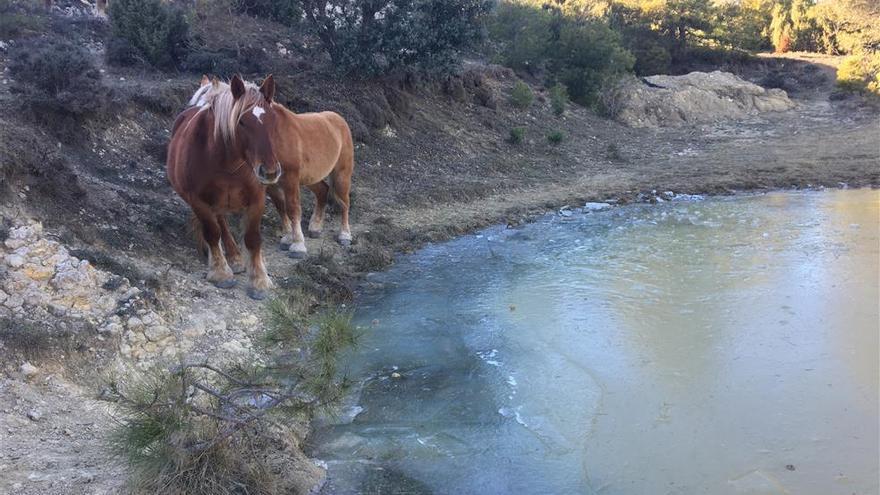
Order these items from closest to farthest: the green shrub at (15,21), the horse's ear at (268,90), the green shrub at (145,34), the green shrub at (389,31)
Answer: the horse's ear at (268,90), the green shrub at (15,21), the green shrub at (145,34), the green shrub at (389,31)

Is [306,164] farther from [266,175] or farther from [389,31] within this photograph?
[389,31]

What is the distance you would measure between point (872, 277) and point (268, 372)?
5766 mm

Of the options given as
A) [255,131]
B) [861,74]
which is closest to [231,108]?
[255,131]

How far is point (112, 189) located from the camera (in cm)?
673

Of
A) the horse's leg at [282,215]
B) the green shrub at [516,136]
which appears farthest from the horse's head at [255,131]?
the green shrub at [516,136]

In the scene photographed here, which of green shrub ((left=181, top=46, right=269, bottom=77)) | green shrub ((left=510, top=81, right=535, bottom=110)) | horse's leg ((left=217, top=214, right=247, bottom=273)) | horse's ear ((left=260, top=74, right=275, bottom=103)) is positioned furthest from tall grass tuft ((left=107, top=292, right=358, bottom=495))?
green shrub ((left=510, top=81, right=535, bottom=110))

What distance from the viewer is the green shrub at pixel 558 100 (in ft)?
50.4

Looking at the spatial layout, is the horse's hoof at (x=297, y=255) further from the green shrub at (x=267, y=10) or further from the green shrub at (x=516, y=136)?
the green shrub at (x=516, y=136)

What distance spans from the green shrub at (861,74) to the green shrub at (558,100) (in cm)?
969

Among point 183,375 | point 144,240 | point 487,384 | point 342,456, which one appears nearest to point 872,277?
point 487,384

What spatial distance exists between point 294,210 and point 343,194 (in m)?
1.17

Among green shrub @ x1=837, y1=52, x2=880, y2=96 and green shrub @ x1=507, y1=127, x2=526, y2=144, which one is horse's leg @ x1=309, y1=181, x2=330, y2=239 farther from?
green shrub @ x1=837, y1=52, x2=880, y2=96

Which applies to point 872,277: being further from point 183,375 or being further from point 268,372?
point 183,375

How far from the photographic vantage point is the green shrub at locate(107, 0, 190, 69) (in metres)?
10.0
